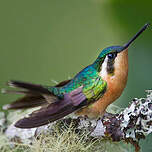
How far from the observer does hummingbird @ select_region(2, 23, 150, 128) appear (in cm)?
66

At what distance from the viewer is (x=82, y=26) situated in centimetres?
247

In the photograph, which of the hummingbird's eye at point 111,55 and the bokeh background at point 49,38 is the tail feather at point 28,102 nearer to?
the hummingbird's eye at point 111,55

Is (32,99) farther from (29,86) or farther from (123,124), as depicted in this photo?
(123,124)

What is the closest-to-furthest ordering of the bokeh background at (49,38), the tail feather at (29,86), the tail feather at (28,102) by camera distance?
the tail feather at (29,86) → the tail feather at (28,102) → the bokeh background at (49,38)

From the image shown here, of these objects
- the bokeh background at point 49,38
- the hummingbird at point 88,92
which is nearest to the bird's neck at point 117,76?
the hummingbird at point 88,92

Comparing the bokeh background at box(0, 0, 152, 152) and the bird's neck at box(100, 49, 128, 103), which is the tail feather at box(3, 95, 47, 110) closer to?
the bird's neck at box(100, 49, 128, 103)

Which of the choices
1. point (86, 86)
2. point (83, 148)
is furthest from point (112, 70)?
point (83, 148)

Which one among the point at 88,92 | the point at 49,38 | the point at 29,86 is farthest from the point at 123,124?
the point at 49,38

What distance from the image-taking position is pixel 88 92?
2.24 ft

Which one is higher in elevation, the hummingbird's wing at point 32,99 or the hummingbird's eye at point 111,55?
the hummingbird's eye at point 111,55

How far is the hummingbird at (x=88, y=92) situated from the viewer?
66cm

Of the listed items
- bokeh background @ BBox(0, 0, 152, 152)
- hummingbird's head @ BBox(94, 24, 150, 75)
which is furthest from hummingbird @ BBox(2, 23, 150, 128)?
bokeh background @ BBox(0, 0, 152, 152)

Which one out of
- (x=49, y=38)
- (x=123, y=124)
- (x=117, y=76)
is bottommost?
(x=123, y=124)

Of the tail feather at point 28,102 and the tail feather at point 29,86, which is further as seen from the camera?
Answer: the tail feather at point 28,102
